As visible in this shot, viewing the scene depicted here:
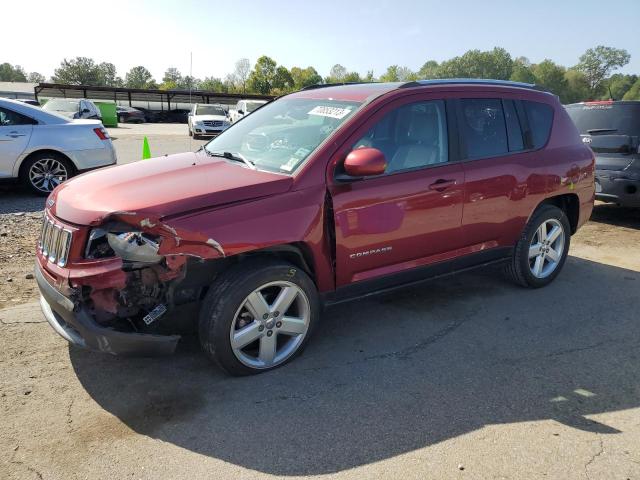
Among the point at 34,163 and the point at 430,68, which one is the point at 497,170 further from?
the point at 430,68

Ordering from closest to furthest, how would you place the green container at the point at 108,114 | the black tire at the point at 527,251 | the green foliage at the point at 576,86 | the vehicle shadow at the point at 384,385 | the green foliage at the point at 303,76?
the vehicle shadow at the point at 384,385 → the black tire at the point at 527,251 → the green container at the point at 108,114 → the green foliage at the point at 303,76 → the green foliage at the point at 576,86

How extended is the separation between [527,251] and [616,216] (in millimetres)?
4566

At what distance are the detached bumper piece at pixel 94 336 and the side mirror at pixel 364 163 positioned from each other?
150 centimetres

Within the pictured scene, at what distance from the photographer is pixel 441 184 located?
13.0 feet

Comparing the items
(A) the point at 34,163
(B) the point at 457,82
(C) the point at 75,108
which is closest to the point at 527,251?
(B) the point at 457,82

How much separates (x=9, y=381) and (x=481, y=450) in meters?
2.81

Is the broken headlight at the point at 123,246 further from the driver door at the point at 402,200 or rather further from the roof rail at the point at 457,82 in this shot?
the roof rail at the point at 457,82

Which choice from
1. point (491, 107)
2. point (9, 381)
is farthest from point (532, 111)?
point (9, 381)

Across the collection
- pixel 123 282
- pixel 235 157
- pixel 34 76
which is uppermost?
pixel 34 76

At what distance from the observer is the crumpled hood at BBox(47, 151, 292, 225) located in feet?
9.85

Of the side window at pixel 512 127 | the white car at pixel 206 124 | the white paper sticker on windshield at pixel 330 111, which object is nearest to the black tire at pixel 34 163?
the white paper sticker on windshield at pixel 330 111

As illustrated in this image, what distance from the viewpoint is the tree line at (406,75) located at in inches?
3469

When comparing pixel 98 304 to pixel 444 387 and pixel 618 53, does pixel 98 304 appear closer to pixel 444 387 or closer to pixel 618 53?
pixel 444 387

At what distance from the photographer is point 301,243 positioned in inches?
133
